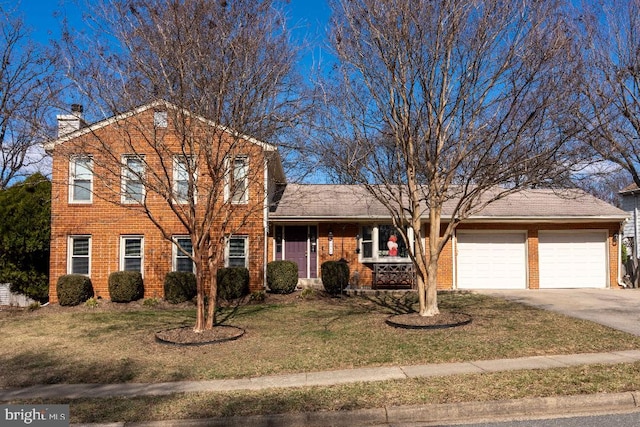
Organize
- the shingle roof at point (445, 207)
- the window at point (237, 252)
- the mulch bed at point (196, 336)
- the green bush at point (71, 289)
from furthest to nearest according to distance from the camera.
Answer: the shingle roof at point (445, 207) → the window at point (237, 252) → the green bush at point (71, 289) → the mulch bed at point (196, 336)

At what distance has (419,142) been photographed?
33.9 feet

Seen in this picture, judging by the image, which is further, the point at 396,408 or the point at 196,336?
the point at 196,336

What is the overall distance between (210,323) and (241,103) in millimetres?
4279

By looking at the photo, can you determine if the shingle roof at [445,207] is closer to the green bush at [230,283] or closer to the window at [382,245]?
the window at [382,245]

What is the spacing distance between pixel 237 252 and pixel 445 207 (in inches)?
286

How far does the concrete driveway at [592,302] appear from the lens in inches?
411

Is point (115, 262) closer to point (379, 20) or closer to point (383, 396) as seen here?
point (379, 20)

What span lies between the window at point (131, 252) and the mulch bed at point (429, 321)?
344 inches

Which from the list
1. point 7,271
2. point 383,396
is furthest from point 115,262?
Result: point 383,396

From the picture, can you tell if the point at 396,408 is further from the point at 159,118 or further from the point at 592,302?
the point at 592,302

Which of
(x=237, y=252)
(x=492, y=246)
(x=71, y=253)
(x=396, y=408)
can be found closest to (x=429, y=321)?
(x=396, y=408)

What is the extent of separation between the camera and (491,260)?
17.1 meters

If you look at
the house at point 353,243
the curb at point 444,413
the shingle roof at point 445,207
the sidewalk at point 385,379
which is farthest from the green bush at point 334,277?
the curb at point 444,413

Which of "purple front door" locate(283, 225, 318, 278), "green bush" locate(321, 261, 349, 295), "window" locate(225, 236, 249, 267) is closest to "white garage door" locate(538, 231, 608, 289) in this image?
"green bush" locate(321, 261, 349, 295)
